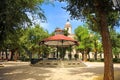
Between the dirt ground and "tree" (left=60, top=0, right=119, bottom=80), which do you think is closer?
"tree" (left=60, top=0, right=119, bottom=80)

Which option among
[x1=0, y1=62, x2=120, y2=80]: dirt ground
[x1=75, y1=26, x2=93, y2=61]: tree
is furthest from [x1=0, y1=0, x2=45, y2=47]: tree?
[x1=75, y1=26, x2=93, y2=61]: tree

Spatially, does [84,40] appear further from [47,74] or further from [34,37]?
[47,74]

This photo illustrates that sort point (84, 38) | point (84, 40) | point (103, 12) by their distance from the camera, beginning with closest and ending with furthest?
point (103, 12) < point (84, 38) < point (84, 40)

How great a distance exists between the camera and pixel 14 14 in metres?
17.1

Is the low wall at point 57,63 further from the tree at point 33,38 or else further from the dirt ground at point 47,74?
the tree at point 33,38

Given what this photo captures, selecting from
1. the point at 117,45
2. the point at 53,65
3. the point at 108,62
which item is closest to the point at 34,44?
the point at 117,45

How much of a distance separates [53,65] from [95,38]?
3560 centimetres

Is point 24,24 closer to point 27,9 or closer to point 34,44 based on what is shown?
point 27,9

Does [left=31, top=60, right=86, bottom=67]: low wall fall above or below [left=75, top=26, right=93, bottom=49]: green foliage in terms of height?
below

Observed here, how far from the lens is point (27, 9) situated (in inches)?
790

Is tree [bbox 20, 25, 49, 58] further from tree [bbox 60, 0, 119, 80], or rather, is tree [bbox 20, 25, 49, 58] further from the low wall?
tree [bbox 60, 0, 119, 80]

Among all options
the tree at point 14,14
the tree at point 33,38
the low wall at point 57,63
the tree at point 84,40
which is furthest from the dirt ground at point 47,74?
the tree at point 84,40

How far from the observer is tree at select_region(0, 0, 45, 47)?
16578 millimetres

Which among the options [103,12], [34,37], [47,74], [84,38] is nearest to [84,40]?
[84,38]
